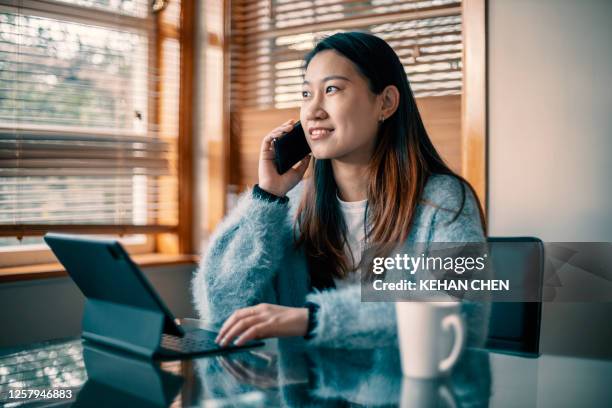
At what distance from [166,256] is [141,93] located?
0.70 metres

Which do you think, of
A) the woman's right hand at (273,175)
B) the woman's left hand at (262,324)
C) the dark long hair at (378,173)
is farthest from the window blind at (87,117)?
the woman's left hand at (262,324)

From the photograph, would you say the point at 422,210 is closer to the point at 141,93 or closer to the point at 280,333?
the point at 280,333

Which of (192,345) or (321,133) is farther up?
(321,133)

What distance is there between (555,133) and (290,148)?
34.4 inches

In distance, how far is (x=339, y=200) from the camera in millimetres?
1608

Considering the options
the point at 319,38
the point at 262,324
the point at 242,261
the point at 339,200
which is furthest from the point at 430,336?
the point at 319,38

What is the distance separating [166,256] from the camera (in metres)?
2.81

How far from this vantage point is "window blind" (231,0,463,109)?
2264 millimetres

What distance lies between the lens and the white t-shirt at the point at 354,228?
1527 mm

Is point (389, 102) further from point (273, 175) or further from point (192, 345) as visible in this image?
point (192, 345)

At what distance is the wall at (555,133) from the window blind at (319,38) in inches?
7.6

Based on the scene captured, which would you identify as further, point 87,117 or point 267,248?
point 87,117

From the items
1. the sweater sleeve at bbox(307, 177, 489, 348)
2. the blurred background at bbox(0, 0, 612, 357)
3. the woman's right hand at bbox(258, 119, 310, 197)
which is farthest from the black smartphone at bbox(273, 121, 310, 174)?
the blurred background at bbox(0, 0, 612, 357)

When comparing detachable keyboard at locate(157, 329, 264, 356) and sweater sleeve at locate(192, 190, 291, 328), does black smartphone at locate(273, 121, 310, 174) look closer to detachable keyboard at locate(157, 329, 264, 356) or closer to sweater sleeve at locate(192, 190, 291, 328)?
sweater sleeve at locate(192, 190, 291, 328)
